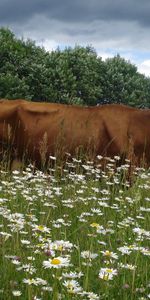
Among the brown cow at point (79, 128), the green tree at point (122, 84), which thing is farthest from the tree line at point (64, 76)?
the brown cow at point (79, 128)

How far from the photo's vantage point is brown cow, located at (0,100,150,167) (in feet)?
35.2

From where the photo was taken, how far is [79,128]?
10758 millimetres

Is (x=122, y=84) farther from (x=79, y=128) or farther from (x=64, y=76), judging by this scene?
(x=79, y=128)

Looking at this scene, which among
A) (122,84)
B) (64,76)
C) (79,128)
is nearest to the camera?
(79,128)

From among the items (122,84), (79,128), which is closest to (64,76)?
(122,84)

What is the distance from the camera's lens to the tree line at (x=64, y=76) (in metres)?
34.9

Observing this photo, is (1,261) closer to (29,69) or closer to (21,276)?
(21,276)

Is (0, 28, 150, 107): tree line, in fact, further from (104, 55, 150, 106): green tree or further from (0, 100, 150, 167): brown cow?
(0, 100, 150, 167): brown cow

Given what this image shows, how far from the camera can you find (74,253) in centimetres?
493

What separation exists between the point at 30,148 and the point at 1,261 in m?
6.74

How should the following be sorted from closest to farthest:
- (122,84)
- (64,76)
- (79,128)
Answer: (79,128), (64,76), (122,84)

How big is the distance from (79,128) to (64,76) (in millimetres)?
26679

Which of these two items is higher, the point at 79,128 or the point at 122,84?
the point at 122,84

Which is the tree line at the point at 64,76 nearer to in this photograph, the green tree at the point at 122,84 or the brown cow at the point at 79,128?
the green tree at the point at 122,84
